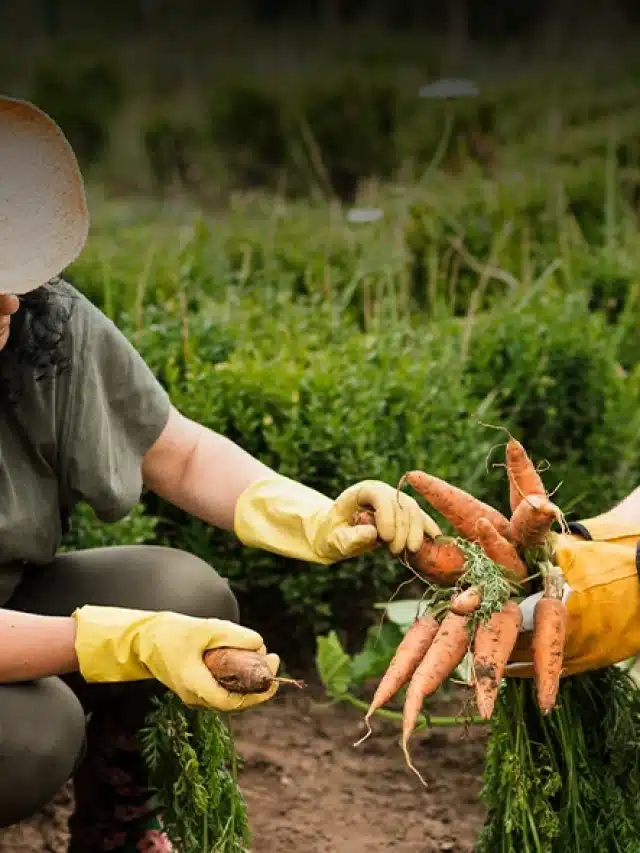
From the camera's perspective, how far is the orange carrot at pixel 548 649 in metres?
2.06

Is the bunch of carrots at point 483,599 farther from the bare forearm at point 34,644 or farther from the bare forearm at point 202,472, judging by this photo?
the bare forearm at point 34,644

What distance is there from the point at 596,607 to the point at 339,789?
2.86 ft

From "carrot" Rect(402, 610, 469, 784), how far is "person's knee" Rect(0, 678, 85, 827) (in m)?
0.48

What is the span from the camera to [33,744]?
2.05m

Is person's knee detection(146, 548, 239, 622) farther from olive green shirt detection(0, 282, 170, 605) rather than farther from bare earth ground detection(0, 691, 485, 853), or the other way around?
bare earth ground detection(0, 691, 485, 853)

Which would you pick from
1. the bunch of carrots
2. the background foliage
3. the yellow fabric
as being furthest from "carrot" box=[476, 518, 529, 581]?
the background foliage

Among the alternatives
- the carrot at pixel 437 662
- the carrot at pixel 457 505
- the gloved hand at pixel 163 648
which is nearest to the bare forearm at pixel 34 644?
the gloved hand at pixel 163 648

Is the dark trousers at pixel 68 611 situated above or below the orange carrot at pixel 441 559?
below

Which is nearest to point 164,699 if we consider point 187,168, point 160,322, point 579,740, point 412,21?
point 579,740

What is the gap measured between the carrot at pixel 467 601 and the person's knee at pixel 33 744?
1.84 feet

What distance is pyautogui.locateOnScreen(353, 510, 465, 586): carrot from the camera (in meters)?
2.21

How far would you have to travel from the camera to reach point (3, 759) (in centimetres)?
204

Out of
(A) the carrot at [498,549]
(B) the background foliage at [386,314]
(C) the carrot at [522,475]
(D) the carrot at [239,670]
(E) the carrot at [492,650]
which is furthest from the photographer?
(B) the background foliage at [386,314]

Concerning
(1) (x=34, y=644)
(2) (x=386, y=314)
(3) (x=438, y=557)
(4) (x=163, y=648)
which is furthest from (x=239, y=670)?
(2) (x=386, y=314)
